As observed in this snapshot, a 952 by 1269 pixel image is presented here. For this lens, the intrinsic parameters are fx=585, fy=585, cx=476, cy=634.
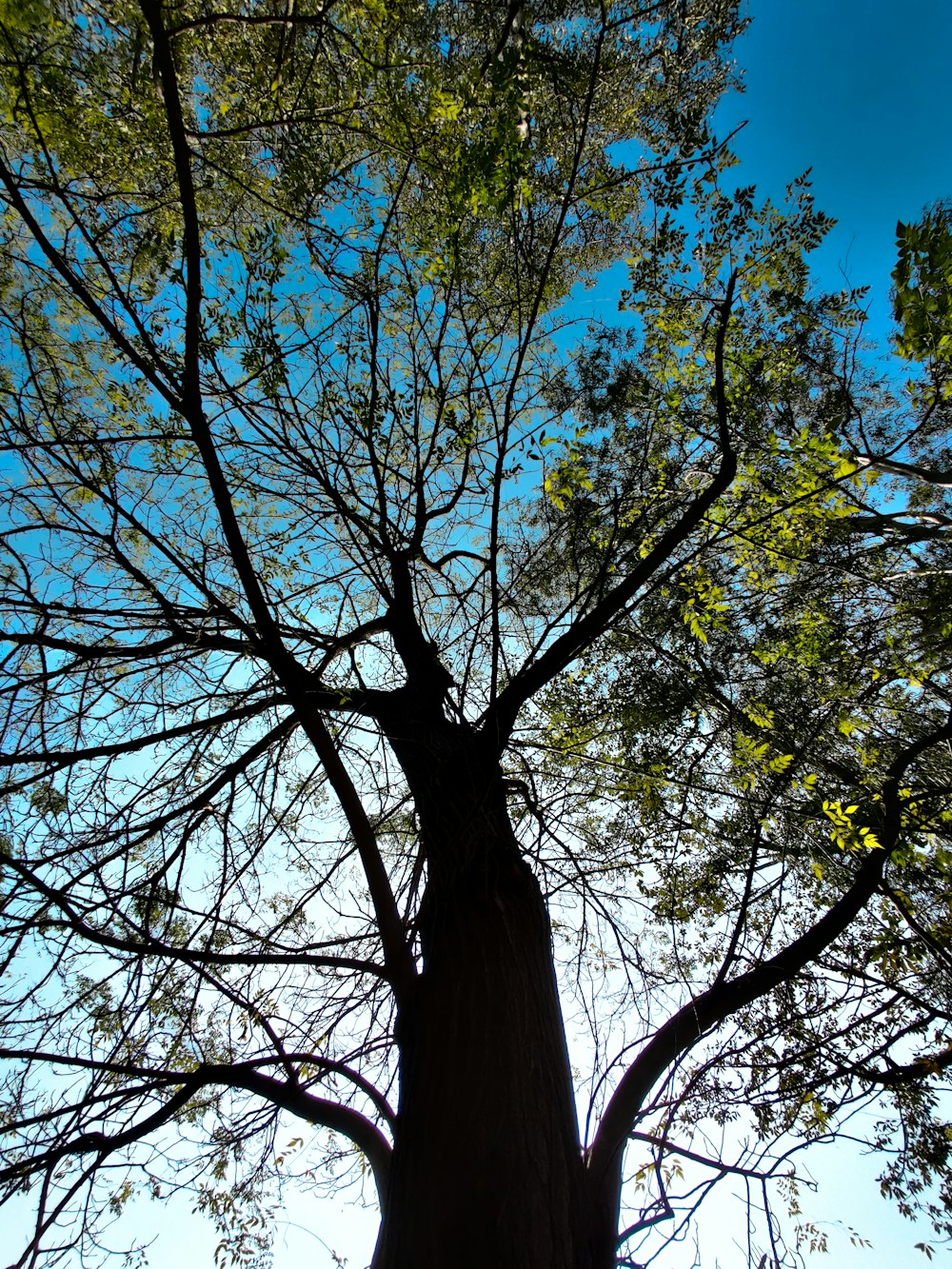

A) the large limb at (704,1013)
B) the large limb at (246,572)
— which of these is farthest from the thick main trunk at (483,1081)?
the large limb at (704,1013)

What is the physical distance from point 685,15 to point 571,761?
5.42m

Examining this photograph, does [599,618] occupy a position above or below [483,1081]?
above

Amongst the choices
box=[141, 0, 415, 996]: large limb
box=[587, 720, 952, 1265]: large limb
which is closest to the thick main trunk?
box=[141, 0, 415, 996]: large limb

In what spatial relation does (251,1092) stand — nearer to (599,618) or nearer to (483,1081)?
(483,1081)

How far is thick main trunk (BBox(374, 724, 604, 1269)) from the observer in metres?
1.45

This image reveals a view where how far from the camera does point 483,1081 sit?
5.47ft

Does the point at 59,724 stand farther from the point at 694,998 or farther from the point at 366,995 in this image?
the point at 694,998

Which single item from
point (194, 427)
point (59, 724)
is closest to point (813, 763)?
point (194, 427)

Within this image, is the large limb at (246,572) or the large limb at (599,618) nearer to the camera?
the large limb at (246,572)

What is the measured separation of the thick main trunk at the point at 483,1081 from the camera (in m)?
1.45

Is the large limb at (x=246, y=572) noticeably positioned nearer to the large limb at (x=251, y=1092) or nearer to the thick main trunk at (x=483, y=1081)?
the thick main trunk at (x=483, y=1081)

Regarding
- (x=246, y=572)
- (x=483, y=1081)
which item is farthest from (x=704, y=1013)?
(x=246, y=572)

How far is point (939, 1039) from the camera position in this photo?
2568 millimetres

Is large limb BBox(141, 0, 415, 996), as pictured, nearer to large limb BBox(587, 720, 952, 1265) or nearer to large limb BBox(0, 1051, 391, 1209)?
large limb BBox(0, 1051, 391, 1209)
